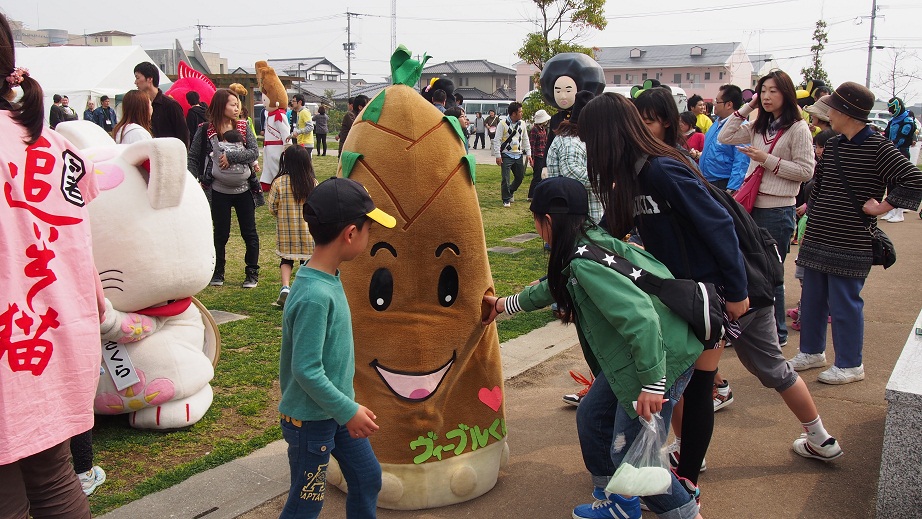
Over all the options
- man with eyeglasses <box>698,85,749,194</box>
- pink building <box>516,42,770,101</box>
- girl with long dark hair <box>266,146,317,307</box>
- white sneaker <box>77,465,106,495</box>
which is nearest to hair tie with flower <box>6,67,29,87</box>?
white sneaker <box>77,465,106,495</box>

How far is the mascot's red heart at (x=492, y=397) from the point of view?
3531 millimetres

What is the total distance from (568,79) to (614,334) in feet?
15.4

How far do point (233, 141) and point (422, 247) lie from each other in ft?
14.4

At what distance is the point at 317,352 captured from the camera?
246 centimetres

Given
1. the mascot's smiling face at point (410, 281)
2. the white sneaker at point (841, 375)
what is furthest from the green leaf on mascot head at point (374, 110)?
the white sneaker at point (841, 375)

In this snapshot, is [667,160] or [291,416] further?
[667,160]

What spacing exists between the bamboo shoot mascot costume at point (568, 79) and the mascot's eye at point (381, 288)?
406 cm

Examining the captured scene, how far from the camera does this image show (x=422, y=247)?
11.1ft

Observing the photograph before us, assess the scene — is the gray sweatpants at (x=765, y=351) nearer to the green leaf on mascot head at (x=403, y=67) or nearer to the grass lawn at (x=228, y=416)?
the green leaf on mascot head at (x=403, y=67)

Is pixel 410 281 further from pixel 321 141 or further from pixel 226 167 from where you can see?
pixel 321 141

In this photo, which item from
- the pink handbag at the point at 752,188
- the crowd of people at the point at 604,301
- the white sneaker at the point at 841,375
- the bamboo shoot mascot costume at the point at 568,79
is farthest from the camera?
the bamboo shoot mascot costume at the point at 568,79

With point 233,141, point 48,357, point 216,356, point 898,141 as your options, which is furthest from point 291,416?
point 898,141

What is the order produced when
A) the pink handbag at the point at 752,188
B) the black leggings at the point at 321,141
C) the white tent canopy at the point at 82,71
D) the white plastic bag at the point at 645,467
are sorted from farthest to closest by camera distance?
the black leggings at the point at 321,141 → the white tent canopy at the point at 82,71 → the pink handbag at the point at 752,188 → the white plastic bag at the point at 645,467

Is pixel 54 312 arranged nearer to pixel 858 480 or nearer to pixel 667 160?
pixel 667 160
